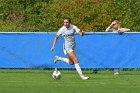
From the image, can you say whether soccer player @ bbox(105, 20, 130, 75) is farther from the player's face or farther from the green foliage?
the green foliage

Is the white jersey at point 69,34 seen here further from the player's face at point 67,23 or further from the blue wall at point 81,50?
the blue wall at point 81,50

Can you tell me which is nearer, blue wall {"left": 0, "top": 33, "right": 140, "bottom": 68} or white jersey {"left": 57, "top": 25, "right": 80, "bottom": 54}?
white jersey {"left": 57, "top": 25, "right": 80, "bottom": 54}

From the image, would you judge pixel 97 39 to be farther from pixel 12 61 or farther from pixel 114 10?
pixel 114 10

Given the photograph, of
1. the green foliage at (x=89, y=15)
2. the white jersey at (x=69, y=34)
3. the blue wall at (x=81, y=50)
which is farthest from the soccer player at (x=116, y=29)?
the green foliage at (x=89, y=15)

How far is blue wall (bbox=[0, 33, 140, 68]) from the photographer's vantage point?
75.4 ft

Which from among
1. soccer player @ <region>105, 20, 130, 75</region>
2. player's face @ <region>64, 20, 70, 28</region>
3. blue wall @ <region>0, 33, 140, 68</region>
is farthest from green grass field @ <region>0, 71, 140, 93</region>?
blue wall @ <region>0, 33, 140, 68</region>

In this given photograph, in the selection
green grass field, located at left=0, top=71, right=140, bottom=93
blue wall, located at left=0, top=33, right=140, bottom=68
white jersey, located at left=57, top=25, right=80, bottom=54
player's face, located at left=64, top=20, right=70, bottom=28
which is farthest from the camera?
blue wall, located at left=0, top=33, right=140, bottom=68

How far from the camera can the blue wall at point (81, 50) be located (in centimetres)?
2298

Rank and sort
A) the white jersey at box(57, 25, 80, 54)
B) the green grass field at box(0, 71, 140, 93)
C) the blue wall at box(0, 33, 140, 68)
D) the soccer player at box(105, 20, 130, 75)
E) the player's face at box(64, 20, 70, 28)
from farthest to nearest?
1. the blue wall at box(0, 33, 140, 68)
2. the soccer player at box(105, 20, 130, 75)
3. the white jersey at box(57, 25, 80, 54)
4. the player's face at box(64, 20, 70, 28)
5. the green grass field at box(0, 71, 140, 93)

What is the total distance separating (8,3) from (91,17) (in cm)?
1417

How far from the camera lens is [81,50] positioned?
2306 centimetres

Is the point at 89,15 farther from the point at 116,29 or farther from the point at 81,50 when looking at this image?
the point at 81,50

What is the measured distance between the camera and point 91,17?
37531 mm

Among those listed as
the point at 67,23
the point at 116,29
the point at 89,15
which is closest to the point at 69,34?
the point at 67,23
